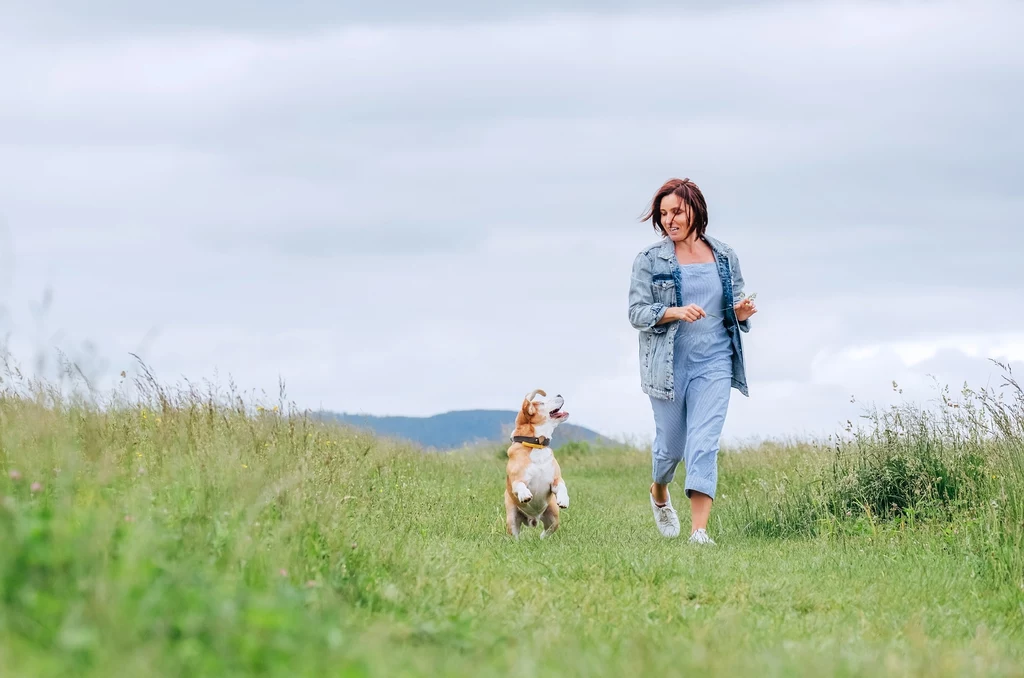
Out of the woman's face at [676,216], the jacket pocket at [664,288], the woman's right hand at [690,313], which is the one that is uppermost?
the woman's face at [676,216]

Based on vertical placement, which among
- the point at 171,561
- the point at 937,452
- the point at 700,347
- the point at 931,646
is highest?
the point at 700,347

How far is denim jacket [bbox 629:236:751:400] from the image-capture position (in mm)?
8602

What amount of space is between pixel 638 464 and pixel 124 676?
16137 mm

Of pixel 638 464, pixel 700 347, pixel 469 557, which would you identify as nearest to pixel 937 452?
pixel 700 347

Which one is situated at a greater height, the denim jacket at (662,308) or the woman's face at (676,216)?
the woman's face at (676,216)

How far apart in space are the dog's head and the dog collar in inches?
1.2

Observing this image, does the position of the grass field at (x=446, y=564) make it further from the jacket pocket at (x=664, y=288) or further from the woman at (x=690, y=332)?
the jacket pocket at (x=664, y=288)

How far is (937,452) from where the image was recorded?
934 cm

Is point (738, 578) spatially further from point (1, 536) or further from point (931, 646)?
point (1, 536)

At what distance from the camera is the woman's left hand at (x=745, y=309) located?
28.0 feet

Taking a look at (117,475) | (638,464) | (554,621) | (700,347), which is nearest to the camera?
(554,621)

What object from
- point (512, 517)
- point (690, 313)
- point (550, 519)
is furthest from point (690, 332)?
point (512, 517)

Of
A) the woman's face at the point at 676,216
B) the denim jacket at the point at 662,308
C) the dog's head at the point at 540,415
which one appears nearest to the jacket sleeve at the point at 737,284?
the denim jacket at the point at 662,308

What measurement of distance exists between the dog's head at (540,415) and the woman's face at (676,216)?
5.31 feet
